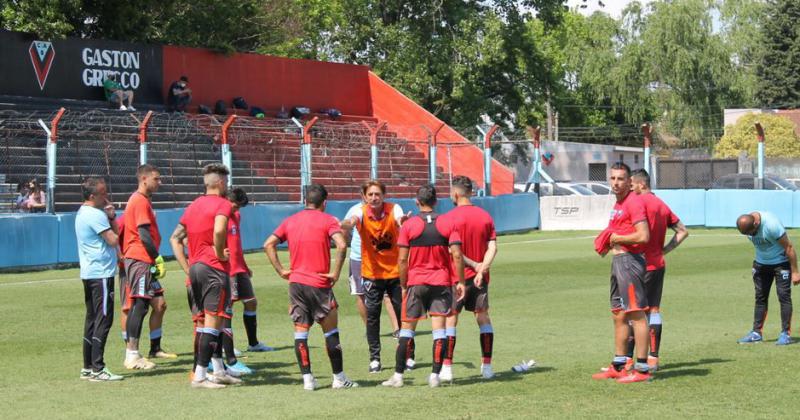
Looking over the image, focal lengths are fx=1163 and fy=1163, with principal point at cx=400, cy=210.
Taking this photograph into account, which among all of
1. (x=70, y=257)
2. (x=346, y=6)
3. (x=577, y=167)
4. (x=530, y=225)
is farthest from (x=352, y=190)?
(x=577, y=167)

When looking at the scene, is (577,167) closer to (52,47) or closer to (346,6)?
(346,6)

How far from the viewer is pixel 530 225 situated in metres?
36.7

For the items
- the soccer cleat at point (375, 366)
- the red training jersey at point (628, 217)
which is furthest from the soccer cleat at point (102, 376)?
the red training jersey at point (628, 217)

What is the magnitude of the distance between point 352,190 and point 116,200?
903cm

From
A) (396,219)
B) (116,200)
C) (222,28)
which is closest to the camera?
(396,219)

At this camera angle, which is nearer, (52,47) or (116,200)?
(116,200)

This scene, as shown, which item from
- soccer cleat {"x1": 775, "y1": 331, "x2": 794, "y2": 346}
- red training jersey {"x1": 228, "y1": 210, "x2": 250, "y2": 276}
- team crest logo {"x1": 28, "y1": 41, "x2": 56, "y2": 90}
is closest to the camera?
red training jersey {"x1": 228, "y1": 210, "x2": 250, "y2": 276}

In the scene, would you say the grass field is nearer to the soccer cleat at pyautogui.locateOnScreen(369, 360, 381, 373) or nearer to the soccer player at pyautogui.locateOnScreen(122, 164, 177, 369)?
the soccer cleat at pyautogui.locateOnScreen(369, 360, 381, 373)

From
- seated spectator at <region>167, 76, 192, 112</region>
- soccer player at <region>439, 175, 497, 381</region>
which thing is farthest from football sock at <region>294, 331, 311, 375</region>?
seated spectator at <region>167, 76, 192, 112</region>

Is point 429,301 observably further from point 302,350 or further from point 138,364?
point 138,364

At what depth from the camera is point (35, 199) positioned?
84.3 ft

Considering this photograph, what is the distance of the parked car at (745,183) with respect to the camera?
3766cm

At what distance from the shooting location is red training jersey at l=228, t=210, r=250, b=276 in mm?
10984

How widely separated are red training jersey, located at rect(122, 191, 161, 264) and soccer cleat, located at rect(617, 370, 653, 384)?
451 cm
